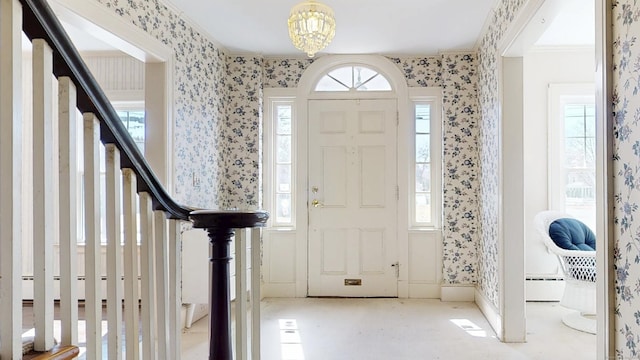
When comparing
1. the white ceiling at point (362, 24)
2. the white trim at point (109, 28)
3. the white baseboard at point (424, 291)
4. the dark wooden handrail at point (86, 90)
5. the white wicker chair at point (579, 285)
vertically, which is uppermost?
the white ceiling at point (362, 24)

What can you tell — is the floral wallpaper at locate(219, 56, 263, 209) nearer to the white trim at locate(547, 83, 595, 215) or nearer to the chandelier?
the chandelier

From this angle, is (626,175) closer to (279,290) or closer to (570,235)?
(570,235)

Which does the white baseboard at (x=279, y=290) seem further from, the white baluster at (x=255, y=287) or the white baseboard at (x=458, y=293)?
the white baluster at (x=255, y=287)

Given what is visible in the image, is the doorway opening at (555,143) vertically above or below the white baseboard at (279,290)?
above

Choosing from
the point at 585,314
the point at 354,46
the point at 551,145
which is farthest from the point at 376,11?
the point at 585,314

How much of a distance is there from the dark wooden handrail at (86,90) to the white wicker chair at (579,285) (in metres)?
3.33

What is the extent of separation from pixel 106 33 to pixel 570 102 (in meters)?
4.17

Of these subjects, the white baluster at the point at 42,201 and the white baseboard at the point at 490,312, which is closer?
the white baluster at the point at 42,201

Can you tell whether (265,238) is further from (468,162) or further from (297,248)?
(468,162)

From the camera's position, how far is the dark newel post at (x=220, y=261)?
1231 millimetres

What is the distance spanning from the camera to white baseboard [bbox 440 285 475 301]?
428cm

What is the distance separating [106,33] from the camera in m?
2.52


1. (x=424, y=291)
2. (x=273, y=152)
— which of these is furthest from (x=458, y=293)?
(x=273, y=152)
